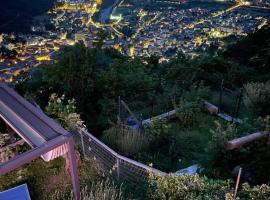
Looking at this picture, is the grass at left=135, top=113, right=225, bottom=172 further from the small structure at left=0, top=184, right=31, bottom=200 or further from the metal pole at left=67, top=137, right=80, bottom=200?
the small structure at left=0, top=184, right=31, bottom=200

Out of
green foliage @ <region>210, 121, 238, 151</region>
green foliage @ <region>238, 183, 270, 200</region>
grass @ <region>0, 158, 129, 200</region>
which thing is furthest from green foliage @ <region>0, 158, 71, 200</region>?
green foliage @ <region>238, 183, 270, 200</region>

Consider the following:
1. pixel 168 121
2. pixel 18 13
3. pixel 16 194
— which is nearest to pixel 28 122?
pixel 16 194

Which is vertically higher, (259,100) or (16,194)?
(259,100)

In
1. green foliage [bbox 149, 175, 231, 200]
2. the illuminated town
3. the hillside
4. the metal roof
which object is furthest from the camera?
the hillside

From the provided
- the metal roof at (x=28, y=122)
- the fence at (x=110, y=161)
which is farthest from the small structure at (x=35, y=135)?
the fence at (x=110, y=161)

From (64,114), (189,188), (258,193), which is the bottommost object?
(64,114)

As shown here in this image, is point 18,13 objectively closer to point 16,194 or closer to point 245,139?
point 16,194

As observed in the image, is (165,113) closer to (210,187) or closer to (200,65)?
(210,187)
